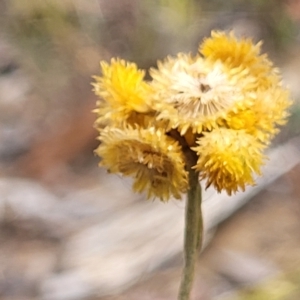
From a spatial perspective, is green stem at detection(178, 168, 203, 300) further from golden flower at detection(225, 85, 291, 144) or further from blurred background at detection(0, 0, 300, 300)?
blurred background at detection(0, 0, 300, 300)

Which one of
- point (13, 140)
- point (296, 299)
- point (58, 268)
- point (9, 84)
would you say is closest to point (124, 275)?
point (58, 268)

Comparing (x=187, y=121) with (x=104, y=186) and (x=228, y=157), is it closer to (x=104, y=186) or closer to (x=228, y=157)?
(x=228, y=157)

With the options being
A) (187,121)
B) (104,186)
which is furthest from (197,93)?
(104,186)

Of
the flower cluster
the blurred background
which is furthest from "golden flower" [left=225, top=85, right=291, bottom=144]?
the blurred background

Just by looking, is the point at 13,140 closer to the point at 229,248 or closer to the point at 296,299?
the point at 229,248

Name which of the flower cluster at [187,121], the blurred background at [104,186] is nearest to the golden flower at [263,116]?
the flower cluster at [187,121]

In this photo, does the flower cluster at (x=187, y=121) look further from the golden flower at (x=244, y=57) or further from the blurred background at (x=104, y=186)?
the blurred background at (x=104, y=186)
